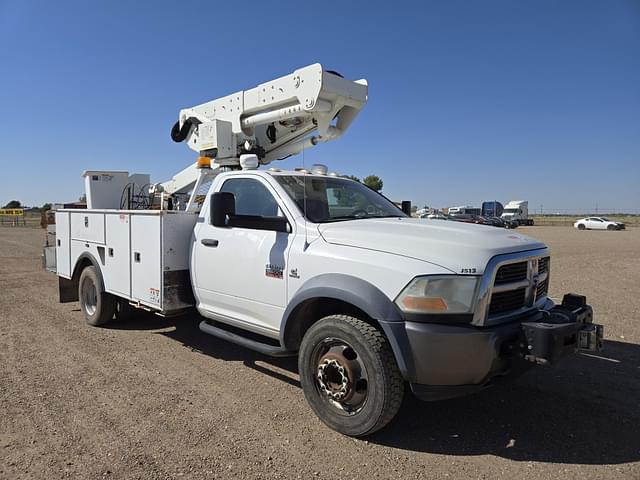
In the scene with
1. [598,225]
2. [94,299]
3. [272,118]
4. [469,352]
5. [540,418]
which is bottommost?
[540,418]

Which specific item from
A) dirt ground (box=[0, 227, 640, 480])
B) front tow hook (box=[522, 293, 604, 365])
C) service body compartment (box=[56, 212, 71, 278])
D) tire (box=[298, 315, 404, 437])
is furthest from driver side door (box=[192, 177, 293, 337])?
service body compartment (box=[56, 212, 71, 278])

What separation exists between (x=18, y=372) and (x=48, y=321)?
2.25 meters

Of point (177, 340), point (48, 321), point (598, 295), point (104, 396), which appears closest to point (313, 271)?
point (104, 396)

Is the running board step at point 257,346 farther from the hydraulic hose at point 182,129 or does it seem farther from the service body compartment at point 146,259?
the hydraulic hose at point 182,129

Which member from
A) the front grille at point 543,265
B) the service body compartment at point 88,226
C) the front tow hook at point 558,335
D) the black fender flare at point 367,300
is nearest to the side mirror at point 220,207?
the black fender flare at point 367,300

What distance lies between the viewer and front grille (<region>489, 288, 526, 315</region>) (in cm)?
323

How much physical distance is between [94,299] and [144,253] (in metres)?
1.90

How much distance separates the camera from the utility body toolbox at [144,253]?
497 centimetres

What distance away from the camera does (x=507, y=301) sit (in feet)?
11.0

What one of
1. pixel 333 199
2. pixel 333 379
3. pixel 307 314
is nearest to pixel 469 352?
pixel 333 379

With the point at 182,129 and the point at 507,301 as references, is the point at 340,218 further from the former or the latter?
the point at 182,129

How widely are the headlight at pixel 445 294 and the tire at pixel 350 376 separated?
415 mm

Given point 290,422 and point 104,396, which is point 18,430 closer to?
point 104,396

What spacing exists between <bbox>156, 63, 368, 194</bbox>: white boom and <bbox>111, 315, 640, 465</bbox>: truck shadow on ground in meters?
2.80
